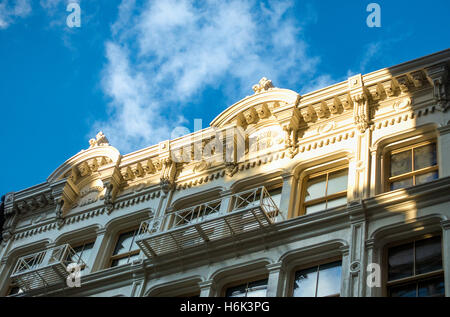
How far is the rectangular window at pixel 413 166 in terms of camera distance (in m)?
22.6

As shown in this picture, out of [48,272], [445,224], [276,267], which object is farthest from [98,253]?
[445,224]

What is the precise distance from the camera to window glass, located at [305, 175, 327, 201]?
24.4m

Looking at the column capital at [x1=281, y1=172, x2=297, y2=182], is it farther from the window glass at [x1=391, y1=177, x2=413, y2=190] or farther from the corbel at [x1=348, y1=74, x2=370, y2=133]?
the window glass at [x1=391, y1=177, x2=413, y2=190]

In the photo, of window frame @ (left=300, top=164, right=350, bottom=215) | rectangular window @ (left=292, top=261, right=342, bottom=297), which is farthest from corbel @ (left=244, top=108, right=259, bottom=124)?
rectangular window @ (left=292, top=261, right=342, bottom=297)

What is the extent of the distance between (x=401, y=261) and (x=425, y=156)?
4245 millimetres

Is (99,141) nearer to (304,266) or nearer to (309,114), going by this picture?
(309,114)

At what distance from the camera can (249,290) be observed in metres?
22.3

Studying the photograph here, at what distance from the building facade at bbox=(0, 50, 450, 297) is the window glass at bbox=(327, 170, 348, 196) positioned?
0.14 ft

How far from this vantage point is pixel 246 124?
2792 centimetres

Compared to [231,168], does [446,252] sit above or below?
below

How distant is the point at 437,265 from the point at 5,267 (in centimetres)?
1656

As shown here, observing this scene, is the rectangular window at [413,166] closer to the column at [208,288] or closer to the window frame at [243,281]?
the window frame at [243,281]
